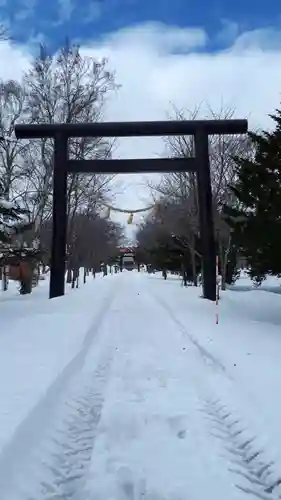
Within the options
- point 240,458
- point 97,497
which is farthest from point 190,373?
point 97,497

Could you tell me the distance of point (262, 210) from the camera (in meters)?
12.3

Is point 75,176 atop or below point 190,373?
atop

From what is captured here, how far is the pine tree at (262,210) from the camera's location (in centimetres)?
1182

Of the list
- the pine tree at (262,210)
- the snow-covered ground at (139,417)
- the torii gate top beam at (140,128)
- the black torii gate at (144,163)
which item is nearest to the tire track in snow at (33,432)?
the snow-covered ground at (139,417)

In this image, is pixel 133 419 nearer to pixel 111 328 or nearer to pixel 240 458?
pixel 240 458

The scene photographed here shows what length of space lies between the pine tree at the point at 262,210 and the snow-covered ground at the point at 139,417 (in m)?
2.24

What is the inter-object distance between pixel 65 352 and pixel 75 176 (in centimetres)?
2105

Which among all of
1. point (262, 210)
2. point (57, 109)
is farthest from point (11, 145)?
point (262, 210)

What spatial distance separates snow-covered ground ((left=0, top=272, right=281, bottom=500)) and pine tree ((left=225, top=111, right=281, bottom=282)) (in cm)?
224

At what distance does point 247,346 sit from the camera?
9234 mm

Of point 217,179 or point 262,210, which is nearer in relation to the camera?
point 262,210

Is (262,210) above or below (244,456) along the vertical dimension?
above

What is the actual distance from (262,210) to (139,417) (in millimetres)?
7885

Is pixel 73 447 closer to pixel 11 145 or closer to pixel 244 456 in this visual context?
pixel 244 456
